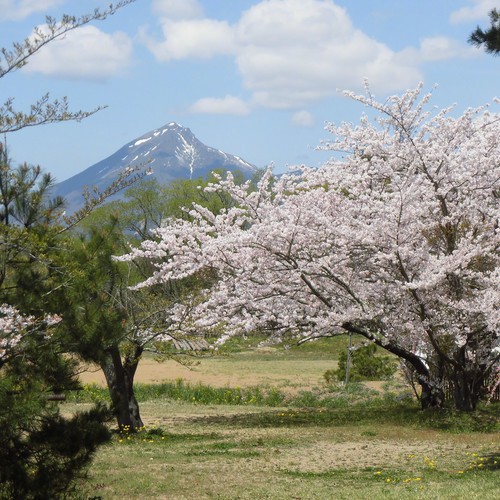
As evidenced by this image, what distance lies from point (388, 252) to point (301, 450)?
13.7 feet

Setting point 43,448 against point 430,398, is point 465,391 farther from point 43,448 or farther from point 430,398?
point 43,448

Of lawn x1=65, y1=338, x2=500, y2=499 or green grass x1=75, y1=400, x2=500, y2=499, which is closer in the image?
green grass x1=75, y1=400, x2=500, y2=499

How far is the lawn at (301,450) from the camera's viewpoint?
9.18 metres

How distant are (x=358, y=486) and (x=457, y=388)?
6796 millimetres

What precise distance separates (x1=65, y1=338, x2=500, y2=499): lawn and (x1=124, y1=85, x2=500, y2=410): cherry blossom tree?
1699mm

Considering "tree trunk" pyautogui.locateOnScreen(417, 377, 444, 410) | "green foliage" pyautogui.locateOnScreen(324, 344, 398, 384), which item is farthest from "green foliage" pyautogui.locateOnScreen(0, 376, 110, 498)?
"green foliage" pyautogui.locateOnScreen(324, 344, 398, 384)

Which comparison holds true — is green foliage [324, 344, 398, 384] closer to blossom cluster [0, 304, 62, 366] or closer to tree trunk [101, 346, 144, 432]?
tree trunk [101, 346, 144, 432]

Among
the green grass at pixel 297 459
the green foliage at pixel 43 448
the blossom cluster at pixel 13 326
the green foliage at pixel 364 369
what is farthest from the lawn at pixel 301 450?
the green foliage at pixel 364 369

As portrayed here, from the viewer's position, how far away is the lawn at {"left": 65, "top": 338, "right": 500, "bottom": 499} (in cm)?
918

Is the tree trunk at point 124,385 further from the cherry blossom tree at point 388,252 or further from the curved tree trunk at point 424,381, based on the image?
the curved tree trunk at point 424,381

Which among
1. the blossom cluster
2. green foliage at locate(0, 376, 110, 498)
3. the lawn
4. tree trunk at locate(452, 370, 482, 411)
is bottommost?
the lawn

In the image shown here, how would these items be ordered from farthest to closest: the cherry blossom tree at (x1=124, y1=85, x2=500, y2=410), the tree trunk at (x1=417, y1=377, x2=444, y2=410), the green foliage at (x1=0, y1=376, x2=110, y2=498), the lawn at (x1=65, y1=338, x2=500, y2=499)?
the tree trunk at (x1=417, y1=377, x2=444, y2=410), the cherry blossom tree at (x1=124, y1=85, x2=500, y2=410), the lawn at (x1=65, y1=338, x2=500, y2=499), the green foliage at (x1=0, y1=376, x2=110, y2=498)

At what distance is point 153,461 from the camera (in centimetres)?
1115

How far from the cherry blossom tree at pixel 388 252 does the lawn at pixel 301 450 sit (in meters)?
1.70
